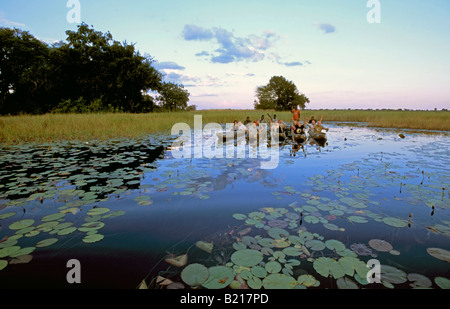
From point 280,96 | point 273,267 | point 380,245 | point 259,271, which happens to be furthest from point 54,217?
point 280,96

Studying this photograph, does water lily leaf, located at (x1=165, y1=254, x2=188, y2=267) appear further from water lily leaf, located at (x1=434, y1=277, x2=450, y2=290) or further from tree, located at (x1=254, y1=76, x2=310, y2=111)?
tree, located at (x1=254, y1=76, x2=310, y2=111)

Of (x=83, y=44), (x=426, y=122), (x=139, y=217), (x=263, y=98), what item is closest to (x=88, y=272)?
(x=139, y=217)

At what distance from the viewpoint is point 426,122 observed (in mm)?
22375

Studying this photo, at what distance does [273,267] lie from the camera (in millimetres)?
2426

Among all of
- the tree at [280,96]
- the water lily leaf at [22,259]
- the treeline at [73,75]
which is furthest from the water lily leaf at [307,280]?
the tree at [280,96]

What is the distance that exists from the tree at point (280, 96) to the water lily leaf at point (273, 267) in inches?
2628

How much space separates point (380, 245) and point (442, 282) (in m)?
0.69

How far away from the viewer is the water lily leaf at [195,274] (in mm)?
2240

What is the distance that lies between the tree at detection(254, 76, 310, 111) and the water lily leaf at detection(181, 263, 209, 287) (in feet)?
220

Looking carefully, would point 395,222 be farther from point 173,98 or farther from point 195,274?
point 173,98

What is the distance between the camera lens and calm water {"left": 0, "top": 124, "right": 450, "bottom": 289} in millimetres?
2518

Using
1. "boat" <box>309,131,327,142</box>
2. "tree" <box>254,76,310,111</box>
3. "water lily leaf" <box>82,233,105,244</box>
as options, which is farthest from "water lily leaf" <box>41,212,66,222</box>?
"tree" <box>254,76,310,111</box>

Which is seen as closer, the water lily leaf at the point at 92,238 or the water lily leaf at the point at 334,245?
the water lily leaf at the point at 334,245
